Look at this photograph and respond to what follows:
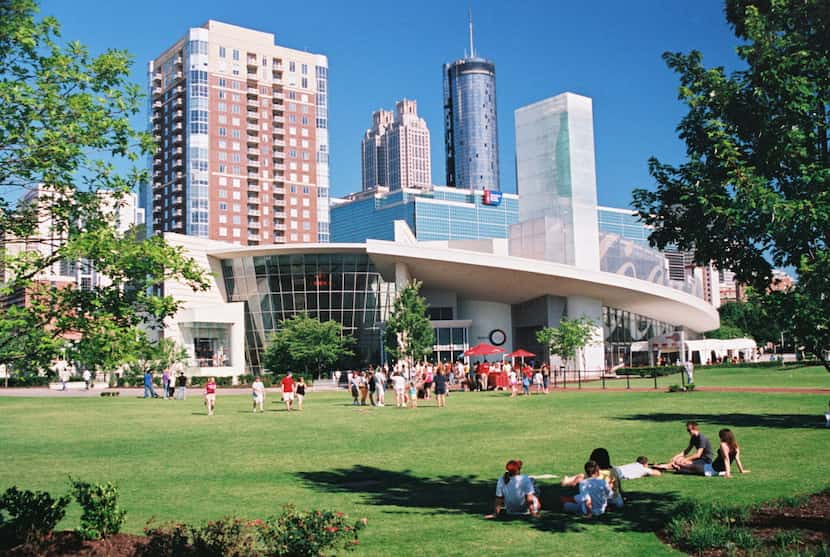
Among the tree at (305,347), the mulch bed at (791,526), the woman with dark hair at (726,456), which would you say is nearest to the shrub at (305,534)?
the mulch bed at (791,526)

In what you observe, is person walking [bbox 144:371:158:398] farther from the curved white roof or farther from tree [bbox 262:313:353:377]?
the curved white roof

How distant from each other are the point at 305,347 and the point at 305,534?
191 feet

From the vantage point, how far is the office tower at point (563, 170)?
90375 millimetres

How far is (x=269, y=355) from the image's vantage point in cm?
6694

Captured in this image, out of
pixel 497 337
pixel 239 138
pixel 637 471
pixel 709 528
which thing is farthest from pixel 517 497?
pixel 239 138

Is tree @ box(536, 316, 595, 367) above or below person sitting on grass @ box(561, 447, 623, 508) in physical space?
above

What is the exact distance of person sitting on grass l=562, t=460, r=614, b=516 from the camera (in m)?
10.5

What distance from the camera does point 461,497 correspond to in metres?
11.8

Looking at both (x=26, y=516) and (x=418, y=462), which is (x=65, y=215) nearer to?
(x=26, y=516)

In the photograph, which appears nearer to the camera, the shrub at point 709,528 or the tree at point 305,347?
the shrub at point 709,528

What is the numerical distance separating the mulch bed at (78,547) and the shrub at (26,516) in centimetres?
19

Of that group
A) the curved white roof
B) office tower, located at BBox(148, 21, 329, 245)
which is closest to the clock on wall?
the curved white roof

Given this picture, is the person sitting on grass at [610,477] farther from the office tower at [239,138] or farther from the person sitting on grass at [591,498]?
the office tower at [239,138]

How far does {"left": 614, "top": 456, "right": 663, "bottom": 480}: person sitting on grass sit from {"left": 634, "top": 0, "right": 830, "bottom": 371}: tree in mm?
3296
